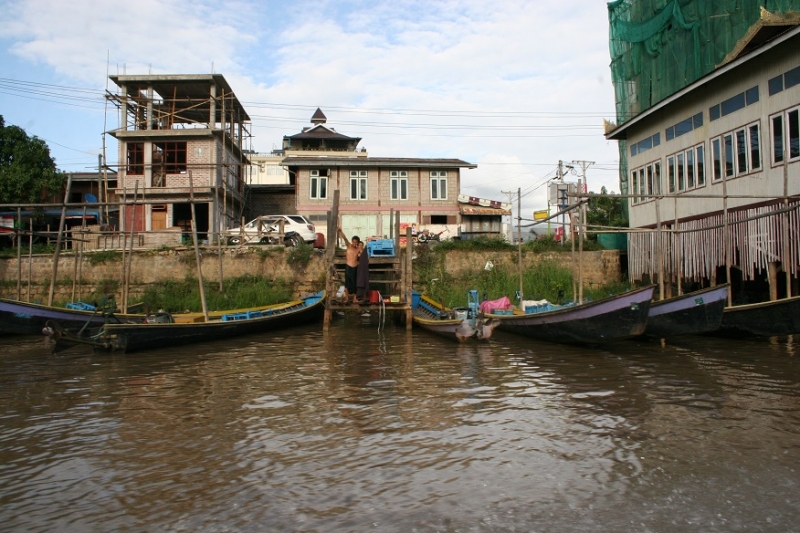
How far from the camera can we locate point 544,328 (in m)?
12.7

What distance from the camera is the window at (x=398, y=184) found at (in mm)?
30297

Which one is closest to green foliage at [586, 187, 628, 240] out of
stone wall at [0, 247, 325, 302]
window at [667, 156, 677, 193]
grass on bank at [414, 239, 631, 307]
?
grass on bank at [414, 239, 631, 307]

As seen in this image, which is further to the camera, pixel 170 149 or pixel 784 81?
pixel 170 149

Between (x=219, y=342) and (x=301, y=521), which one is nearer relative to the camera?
(x=301, y=521)

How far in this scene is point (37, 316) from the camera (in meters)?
13.9

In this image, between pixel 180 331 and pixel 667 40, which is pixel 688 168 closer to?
pixel 667 40

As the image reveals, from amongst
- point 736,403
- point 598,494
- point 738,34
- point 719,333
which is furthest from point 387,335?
point 738,34

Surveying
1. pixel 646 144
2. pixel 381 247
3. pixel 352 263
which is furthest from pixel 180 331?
pixel 646 144

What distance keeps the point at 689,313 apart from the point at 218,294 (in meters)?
Answer: 14.6

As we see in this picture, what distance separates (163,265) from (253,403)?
50.1 ft

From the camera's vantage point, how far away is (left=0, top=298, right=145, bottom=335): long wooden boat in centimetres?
1370

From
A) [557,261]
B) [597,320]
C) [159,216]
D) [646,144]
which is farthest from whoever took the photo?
[159,216]

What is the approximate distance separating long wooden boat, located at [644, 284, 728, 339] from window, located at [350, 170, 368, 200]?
19581mm

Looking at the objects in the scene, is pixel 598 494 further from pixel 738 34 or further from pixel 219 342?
pixel 738 34
